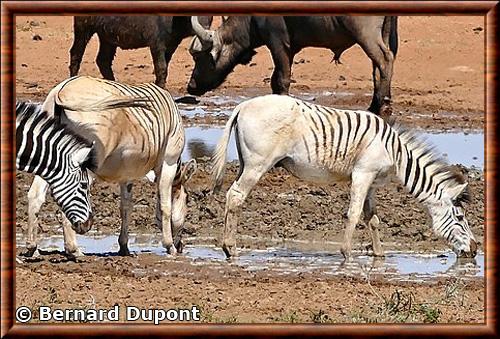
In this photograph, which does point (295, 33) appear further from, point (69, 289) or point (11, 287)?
point (11, 287)

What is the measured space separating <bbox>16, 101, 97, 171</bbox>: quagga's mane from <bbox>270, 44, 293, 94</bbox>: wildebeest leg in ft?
19.3

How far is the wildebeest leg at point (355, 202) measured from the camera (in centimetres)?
963

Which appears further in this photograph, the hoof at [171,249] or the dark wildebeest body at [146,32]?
the dark wildebeest body at [146,32]

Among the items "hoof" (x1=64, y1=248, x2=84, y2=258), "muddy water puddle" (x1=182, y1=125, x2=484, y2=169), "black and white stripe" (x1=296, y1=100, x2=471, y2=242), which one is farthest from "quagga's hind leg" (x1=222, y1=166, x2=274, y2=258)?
"muddy water puddle" (x1=182, y1=125, x2=484, y2=169)

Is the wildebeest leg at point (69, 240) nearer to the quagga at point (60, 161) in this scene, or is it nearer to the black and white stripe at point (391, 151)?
the quagga at point (60, 161)

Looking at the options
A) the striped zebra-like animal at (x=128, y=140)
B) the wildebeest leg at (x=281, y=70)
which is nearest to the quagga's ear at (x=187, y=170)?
the striped zebra-like animal at (x=128, y=140)

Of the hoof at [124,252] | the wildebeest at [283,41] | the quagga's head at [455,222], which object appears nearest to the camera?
the hoof at [124,252]

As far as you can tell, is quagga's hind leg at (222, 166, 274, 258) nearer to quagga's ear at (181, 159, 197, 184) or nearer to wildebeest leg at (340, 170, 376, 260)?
quagga's ear at (181, 159, 197, 184)

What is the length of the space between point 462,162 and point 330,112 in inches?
129

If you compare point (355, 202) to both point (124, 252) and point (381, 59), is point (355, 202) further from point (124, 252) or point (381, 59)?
point (381, 59)

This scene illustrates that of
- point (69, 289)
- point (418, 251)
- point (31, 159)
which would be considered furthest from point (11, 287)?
point (418, 251)

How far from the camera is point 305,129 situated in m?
9.82

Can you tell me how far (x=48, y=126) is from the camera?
344 inches

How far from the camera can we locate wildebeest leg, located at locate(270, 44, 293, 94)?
1459 centimetres
